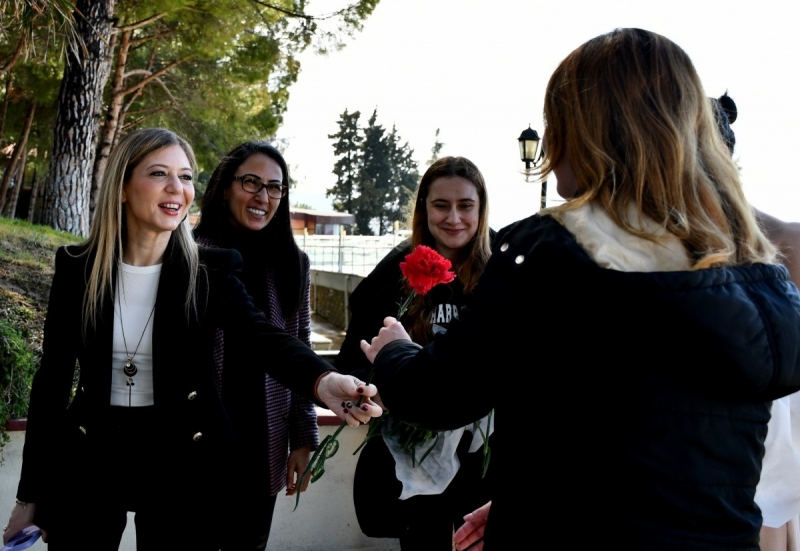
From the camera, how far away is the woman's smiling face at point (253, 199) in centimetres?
273

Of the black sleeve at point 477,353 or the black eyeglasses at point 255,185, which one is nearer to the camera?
the black sleeve at point 477,353

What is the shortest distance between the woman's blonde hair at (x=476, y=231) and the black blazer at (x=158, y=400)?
897 mm

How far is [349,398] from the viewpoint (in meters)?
1.91

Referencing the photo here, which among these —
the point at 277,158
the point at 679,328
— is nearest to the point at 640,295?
the point at 679,328

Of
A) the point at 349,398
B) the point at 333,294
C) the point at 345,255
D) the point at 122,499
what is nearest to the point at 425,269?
the point at 349,398

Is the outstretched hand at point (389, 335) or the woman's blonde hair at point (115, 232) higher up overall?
the woman's blonde hair at point (115, 232)

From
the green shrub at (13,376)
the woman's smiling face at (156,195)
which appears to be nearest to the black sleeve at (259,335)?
the woman's smiling face at (156,195)

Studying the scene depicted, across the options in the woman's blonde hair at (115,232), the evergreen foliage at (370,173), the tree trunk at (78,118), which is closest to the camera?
the woman's blonde hair at (115,232)

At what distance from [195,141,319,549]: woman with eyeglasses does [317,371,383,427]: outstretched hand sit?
574 millimetres

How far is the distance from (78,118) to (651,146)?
8.96 meters

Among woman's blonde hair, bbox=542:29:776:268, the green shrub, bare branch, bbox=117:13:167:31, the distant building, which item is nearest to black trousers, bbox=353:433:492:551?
woman's blonde hair, bbox=542:29:776:268

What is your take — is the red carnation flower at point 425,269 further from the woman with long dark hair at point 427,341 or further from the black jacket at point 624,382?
the black jacket at point 624,382

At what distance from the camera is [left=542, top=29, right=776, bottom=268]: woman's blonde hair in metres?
1.13

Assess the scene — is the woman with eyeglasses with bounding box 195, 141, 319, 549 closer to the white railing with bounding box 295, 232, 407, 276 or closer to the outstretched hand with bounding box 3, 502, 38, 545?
the outstretched hand with bounding box 3, 502, 38, 545
